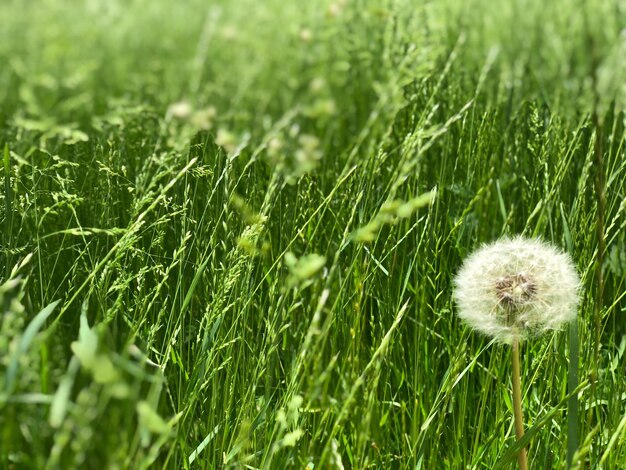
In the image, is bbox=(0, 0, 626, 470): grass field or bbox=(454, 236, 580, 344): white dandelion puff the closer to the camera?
bbox=(0, 0, 626, 470): grass field

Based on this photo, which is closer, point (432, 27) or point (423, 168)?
point (423, 168)

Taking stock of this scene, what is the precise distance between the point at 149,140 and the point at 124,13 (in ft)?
14.7

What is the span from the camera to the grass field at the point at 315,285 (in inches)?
46.7

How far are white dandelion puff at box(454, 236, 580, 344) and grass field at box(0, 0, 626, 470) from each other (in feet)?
0.23

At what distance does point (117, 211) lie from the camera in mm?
2012

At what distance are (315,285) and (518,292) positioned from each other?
43 centimetres

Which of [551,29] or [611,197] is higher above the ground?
[551,29]

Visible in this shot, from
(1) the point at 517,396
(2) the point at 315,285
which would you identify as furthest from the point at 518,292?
(2) the point at 315,285

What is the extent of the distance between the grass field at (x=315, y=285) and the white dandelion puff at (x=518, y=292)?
7cm

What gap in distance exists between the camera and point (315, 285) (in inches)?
47.6

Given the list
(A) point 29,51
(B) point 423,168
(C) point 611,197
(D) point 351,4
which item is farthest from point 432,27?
(A) point 29,51

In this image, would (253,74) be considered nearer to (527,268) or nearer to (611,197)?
(611,197)

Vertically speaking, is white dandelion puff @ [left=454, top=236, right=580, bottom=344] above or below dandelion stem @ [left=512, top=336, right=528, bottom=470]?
above

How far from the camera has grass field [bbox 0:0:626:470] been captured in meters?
1.19
